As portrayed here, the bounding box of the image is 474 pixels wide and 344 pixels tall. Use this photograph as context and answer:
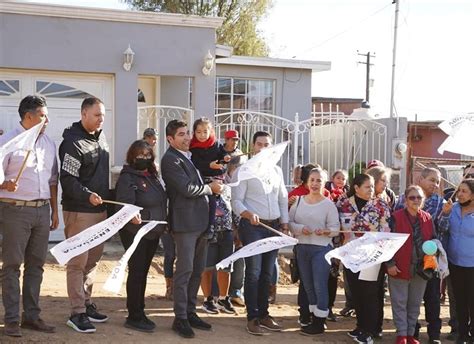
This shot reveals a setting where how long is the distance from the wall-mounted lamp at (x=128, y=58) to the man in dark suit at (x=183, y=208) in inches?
198

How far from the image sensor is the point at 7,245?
600cm

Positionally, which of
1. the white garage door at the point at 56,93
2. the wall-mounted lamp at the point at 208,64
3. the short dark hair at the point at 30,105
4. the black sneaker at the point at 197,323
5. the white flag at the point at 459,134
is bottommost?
the black sneaker at the point at 197,323

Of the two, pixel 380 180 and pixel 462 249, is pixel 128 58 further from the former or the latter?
pixel 462 249

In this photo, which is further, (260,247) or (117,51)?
(117,51)

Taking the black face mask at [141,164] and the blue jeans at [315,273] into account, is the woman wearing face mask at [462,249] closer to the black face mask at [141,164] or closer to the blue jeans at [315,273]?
the blue jeans at [315,273]

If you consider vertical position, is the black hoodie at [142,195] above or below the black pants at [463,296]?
above

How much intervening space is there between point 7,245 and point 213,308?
2.64 meters

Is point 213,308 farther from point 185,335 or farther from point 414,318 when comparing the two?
point 414,318

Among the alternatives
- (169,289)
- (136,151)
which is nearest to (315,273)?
(169,289)

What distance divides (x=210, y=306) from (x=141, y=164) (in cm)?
214

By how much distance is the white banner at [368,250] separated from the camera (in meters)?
6.70

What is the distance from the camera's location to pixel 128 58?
11.4m

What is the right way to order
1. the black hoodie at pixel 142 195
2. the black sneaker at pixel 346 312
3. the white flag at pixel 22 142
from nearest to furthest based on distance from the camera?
the white flag at pixel 22 142 → the black hoodie at pixel 142 195 → the black sneaker at pixel 346 312

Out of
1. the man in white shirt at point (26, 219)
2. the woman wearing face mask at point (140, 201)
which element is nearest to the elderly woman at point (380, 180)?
the woman wearing face mask at point (140, 201)
